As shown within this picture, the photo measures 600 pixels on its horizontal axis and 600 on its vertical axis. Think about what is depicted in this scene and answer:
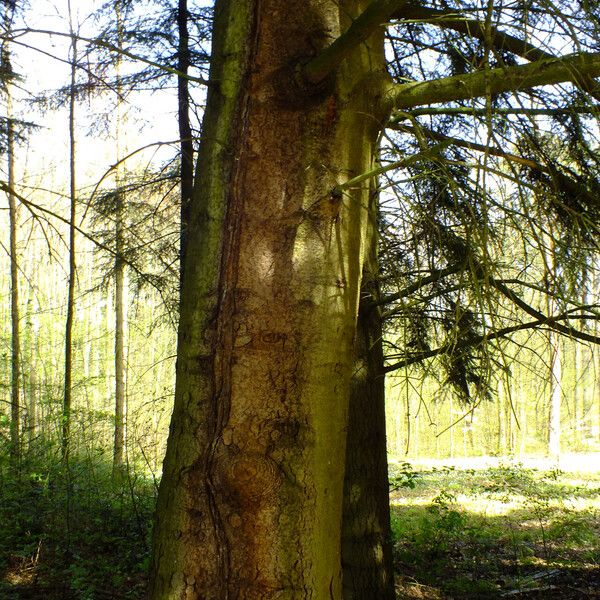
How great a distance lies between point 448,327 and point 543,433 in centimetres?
2956

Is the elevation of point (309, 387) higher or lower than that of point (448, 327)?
lower

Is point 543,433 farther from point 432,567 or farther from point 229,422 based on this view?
point 229,422

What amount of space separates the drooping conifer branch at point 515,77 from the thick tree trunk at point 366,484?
240 centimetres

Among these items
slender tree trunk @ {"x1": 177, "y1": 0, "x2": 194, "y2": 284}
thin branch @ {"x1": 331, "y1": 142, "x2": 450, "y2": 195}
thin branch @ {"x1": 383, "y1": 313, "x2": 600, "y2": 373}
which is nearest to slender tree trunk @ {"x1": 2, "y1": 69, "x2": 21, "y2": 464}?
Result: slender tree trunk @ {"x1": 177, "y1": 0, "x2": 194, "y2": 284}

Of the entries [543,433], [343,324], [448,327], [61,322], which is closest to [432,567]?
[448,327]

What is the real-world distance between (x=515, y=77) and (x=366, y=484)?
3.33 m

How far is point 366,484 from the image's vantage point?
460cm

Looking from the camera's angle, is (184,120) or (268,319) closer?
(268,319)

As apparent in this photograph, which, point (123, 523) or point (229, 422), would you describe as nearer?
point (229, 422)

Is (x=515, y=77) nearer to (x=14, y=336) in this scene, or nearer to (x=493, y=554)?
(x=493, y=554)

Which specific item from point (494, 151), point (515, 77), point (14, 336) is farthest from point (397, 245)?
point (14, 336)

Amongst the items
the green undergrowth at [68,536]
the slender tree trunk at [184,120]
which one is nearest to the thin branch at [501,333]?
the green undergrowth at [68,536]

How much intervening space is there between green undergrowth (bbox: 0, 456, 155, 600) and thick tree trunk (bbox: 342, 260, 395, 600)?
1574mm

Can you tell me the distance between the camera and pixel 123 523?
6.27 metres
